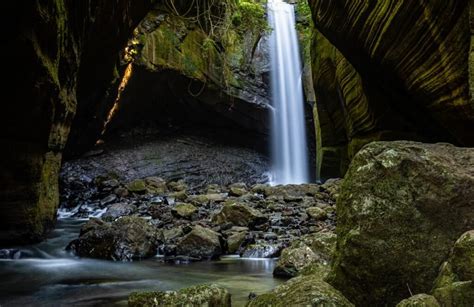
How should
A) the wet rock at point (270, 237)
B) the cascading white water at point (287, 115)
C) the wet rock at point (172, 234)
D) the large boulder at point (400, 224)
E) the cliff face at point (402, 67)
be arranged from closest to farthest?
the large boulder at point (400, 224), the cliff face at point (402, 67), the wet rock at point (172, 234), the wet rock at point (270, 237), the cascading white water at point (287, 115)

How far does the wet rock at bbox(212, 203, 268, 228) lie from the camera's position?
7.63 m

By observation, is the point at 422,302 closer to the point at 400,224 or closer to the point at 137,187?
the point at 400,224

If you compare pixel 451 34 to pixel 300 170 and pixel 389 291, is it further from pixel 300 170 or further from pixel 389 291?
pixel 300 170

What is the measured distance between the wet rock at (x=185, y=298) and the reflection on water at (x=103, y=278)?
0.89m

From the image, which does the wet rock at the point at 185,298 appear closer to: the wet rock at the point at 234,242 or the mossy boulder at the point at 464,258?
the mossy boulder at the point at 464,258

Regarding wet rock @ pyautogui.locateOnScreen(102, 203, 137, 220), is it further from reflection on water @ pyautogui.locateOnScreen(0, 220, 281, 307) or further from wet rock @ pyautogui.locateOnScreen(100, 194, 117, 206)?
reflection on water @ pyautogui.locateOnScreen(0, 220, 281, 307)

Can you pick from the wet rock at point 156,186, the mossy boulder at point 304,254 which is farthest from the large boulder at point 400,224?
the wet rock at point 156,186

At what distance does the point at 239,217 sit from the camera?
7699mm

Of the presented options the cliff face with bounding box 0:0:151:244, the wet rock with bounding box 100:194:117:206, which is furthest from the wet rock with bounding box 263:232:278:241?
the wet rock with bounding box 100:194:117:206

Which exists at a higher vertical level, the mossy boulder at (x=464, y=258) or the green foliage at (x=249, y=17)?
the green foliage at (x=249, y=17)

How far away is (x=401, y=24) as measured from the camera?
6.60m

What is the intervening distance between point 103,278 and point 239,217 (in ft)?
10.3

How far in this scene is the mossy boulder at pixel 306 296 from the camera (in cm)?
225

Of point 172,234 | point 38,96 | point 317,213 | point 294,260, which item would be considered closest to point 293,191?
point 317,213
